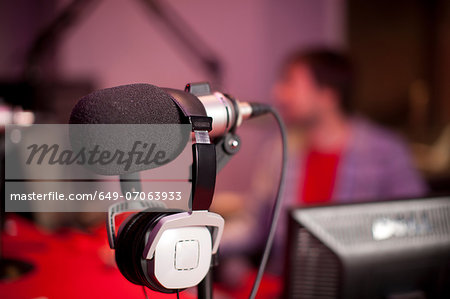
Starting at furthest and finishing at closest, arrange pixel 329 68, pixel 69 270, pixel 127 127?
pixel 329 68 → pixel 69 270 → pixel 127 127

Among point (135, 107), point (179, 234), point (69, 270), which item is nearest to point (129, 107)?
point (135, 107)

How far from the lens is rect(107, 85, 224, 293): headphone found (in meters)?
0.42

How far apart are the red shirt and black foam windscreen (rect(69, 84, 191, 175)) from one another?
1.49 meters

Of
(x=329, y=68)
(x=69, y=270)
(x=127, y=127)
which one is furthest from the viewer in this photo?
(x=329, y=68)

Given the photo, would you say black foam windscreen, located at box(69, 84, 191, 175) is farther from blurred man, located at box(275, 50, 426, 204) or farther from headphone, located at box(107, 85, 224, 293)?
blurred man, located at box(275, 50, 426, 204)

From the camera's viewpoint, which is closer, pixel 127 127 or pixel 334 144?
pixel 127 127

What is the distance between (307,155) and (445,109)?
5.49 ft

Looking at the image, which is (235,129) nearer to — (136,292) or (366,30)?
(136,292)

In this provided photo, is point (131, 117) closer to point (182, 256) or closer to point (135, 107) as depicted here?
point (135, 107)

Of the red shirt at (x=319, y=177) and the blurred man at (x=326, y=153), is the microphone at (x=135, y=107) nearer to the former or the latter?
the blurred man at (x=326, y=153)

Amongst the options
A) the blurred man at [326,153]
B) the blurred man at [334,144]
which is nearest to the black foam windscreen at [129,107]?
the blurred man at [326,153]

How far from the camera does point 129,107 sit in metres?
0.41

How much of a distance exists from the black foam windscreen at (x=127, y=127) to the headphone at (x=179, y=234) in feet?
0.06

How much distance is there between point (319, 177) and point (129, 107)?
5.19 feet
